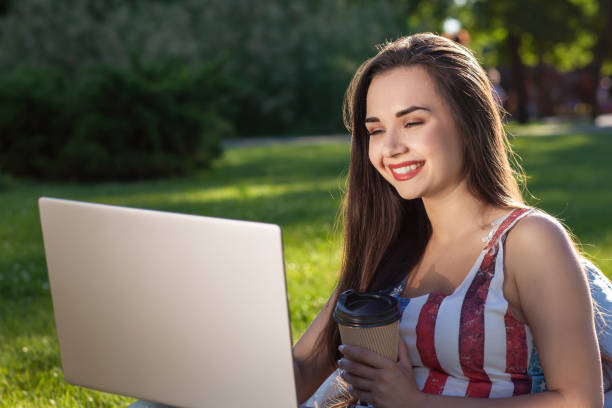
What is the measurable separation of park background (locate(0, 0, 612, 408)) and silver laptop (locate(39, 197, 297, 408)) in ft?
5.24

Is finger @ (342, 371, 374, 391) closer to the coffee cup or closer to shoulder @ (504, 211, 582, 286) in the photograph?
the coffee cup

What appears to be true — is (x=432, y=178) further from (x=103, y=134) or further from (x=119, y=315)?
(x=103, y=134)

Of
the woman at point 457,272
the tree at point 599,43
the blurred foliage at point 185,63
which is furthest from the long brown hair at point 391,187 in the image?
the tree at point 599,43

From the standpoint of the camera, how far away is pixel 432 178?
1.84 metres

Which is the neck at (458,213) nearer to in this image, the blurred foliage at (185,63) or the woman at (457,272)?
the woman at (457,272)

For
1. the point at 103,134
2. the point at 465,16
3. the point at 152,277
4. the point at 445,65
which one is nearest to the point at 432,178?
the point at 445,65

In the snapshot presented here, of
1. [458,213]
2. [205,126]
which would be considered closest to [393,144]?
[458,213]

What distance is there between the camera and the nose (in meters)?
1.82

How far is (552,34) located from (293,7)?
388 inches

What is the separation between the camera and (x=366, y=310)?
1.46 meters

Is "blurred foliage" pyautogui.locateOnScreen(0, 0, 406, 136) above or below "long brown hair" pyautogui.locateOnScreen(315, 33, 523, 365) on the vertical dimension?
below

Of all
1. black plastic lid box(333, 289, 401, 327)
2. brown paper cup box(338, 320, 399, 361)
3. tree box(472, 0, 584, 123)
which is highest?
black plastic lid box(333, 289, 401, 327)

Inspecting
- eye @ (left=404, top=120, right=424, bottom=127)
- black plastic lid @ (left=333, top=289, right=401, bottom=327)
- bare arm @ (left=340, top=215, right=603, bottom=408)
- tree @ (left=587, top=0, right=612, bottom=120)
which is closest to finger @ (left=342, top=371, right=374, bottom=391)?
bare arm @ (left=340, top=215, right=603, bottom=408)

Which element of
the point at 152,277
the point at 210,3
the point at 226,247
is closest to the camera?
the point at 226,247
